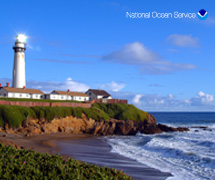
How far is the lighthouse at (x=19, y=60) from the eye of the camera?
61.7m

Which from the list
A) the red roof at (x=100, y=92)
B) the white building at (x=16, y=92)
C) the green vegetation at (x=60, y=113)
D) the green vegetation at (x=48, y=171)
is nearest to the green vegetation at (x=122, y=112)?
the green vegetation at (x=60, y=113)

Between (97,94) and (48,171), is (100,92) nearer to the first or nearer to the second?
(97,94)

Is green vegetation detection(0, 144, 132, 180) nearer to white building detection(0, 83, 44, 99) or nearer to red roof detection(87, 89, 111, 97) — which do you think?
white building detection(0, 83, 44, 99)

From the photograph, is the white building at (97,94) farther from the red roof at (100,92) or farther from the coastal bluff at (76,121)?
the coastal bluff at (76,121)

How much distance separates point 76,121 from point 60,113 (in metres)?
3.52

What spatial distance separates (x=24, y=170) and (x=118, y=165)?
36.4 feet

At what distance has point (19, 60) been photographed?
61.6 m

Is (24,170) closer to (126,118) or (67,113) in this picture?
(67,113)

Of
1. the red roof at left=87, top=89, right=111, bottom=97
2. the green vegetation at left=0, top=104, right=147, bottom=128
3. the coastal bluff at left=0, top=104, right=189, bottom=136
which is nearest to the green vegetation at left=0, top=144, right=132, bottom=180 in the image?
the coastal bluff at left=0, top=104, right=189, bottom=136

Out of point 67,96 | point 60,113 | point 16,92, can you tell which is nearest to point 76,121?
A: point 60,113

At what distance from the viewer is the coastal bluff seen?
123ft

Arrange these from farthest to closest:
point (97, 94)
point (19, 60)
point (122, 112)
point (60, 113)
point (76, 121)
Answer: point (97, 94) < point (19, 60) < point (122, 112) < point (76, 121) < point (60, 113)

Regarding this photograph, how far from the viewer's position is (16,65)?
61.7 m

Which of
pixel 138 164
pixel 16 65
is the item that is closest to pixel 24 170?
pixel 138 164
